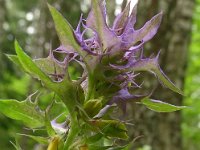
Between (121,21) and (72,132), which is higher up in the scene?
(121,21)

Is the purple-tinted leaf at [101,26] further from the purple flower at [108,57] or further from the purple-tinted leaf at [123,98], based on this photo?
the purple-tinted leaf at [123,98]

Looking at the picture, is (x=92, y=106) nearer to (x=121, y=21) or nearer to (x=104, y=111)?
(x=104, y=111)

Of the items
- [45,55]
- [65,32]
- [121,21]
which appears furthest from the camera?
[45,55]

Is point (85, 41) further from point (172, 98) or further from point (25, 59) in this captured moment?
point (172, 98)

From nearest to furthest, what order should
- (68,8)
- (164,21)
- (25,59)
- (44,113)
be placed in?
(25,59), (44,113), (164,21), (68,8)

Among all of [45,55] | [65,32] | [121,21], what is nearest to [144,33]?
[121,21]

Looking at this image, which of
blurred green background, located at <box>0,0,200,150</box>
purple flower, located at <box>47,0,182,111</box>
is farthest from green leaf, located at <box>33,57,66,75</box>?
blurred green background, located at <box>0,0,200,150</box>

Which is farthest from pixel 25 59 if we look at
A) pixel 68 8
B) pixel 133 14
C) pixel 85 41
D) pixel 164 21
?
pixel 68 8

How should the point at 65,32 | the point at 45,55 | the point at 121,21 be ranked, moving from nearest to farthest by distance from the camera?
1. the point at 65,32
2. the point at 121,21
3. the point at 45,55
